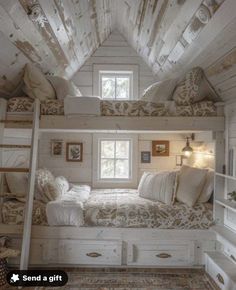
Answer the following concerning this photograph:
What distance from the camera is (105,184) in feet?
12.8

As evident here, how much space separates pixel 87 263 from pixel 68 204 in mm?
630

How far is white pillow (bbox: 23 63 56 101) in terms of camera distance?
105 inches

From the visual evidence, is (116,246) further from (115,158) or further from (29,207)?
(115,158)

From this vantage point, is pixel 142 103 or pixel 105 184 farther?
pixel 105 184

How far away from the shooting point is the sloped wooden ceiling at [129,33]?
188 centimetres

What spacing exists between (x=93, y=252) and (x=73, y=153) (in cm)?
163

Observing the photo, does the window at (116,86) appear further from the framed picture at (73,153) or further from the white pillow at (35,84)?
the white pillow at (35,84)

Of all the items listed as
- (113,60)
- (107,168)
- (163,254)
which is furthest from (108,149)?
(163,254)

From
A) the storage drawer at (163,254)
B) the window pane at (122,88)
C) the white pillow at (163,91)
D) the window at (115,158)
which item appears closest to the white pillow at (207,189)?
the storage drawer at (163,254)

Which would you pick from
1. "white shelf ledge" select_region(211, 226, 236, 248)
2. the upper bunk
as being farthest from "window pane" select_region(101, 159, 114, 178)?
"white shelf ledge" select_region(211, 226, 236, 248)

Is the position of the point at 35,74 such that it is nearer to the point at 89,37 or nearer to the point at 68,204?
the point at 89,37

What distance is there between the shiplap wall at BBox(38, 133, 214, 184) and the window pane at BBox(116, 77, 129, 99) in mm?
685

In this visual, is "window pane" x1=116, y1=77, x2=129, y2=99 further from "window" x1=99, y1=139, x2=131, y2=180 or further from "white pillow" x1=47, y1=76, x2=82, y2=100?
"white pillow" x1=47, y1=76, x2=82, y2=100

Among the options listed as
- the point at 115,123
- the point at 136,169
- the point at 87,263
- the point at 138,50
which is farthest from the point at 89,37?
the point at 87,263
